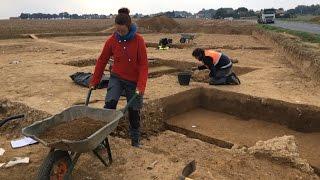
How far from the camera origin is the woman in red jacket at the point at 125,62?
511cm

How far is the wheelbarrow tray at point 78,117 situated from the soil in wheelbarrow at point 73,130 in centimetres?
9

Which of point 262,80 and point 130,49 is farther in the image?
point 262,80

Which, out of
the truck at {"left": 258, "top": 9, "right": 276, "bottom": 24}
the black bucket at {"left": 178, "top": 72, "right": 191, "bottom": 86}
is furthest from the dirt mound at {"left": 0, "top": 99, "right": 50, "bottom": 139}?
the truck at {"left": 258, "top": 9, "right": 276, "bottom": 24}

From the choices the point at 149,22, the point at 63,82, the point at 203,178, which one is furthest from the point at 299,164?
the point at 149,22

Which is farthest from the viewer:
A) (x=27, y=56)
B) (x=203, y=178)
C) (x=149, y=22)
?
(x=149, y=22)

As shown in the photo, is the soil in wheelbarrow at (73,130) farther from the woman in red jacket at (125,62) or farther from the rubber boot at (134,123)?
the rubber boot at (134,123)

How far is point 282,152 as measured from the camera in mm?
6426

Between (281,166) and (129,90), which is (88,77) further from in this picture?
(281,166)

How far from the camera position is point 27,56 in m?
16.6

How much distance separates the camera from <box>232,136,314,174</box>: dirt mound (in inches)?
247

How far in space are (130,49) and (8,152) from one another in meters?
2.28

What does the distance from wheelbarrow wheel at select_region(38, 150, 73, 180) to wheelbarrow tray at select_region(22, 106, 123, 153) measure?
0.20 metres

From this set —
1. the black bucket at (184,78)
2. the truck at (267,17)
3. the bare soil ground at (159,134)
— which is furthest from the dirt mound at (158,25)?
the black bucket at (184,78)

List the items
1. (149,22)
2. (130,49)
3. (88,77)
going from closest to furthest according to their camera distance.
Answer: (130,49)
(88,77)
(149,22)
